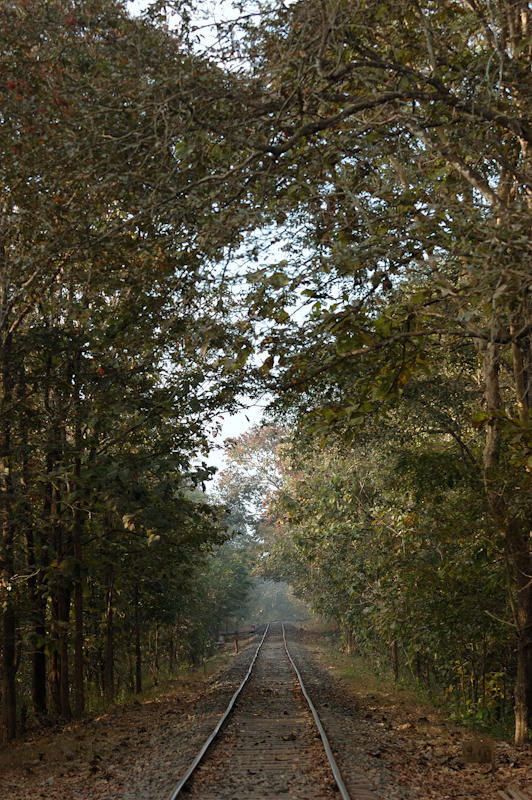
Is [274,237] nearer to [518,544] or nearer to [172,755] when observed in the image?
[518,544]

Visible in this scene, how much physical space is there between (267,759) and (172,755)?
4.38ft

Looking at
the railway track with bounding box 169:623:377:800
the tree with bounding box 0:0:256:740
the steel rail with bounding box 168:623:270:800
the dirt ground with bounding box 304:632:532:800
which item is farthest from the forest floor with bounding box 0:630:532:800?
the tree with bounding box 0:0:256:740

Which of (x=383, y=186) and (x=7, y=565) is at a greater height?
(x=383, y=186)

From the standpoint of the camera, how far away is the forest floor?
23.9 feet

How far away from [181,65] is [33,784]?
8.50 meters

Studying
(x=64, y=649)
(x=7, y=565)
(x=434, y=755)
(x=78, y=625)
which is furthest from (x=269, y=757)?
(x=64, y=649)

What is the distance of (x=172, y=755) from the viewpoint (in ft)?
28.8

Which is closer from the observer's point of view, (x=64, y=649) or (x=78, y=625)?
(x=78, y=625)

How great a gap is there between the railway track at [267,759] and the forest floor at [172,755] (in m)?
0.30

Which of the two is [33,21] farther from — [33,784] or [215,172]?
[33,784]

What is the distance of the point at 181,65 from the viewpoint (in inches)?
285

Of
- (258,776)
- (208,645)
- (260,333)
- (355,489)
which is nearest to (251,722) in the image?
(258,776)

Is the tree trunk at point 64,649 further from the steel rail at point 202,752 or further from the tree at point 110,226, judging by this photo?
the steel rail at point 202,752

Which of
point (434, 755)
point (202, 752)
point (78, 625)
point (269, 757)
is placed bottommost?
point (434, 755)
